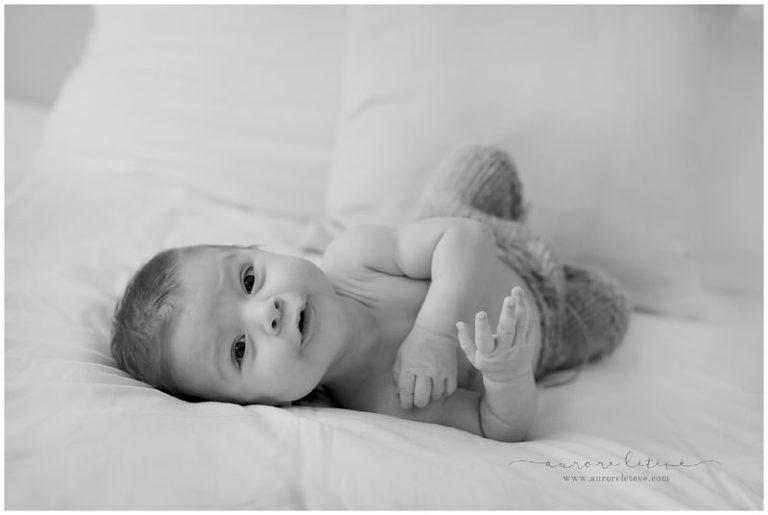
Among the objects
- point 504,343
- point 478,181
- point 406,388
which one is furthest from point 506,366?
point 478,181

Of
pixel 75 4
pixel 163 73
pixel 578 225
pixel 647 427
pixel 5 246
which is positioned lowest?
pixel 647 427

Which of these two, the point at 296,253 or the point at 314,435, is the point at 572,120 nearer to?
the point at 296,253

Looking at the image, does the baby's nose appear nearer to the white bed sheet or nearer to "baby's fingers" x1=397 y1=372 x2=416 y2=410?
the white bed sheet

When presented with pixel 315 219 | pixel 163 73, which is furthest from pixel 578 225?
pixel 163 73

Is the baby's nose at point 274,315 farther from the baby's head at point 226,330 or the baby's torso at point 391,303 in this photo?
the baby's torso at point 391,303

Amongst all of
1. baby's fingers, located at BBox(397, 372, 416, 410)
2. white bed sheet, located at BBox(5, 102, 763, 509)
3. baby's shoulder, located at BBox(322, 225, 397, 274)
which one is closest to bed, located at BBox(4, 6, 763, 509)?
white bed sheet, located at BBox(5, 102, 763, 509)

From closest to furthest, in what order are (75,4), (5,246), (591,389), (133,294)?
(133,294), (591,389), (5,246), (75,4)

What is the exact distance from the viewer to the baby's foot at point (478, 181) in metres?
1.29

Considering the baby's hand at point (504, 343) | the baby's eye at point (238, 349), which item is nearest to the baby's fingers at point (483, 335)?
the baby's hand at point (504, 343)

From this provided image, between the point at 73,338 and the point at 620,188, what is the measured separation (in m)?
1.07

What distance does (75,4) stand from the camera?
2055 mm

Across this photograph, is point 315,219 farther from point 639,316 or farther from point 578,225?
point 639,316

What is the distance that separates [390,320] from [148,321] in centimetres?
39

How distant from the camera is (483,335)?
0.82 meters
